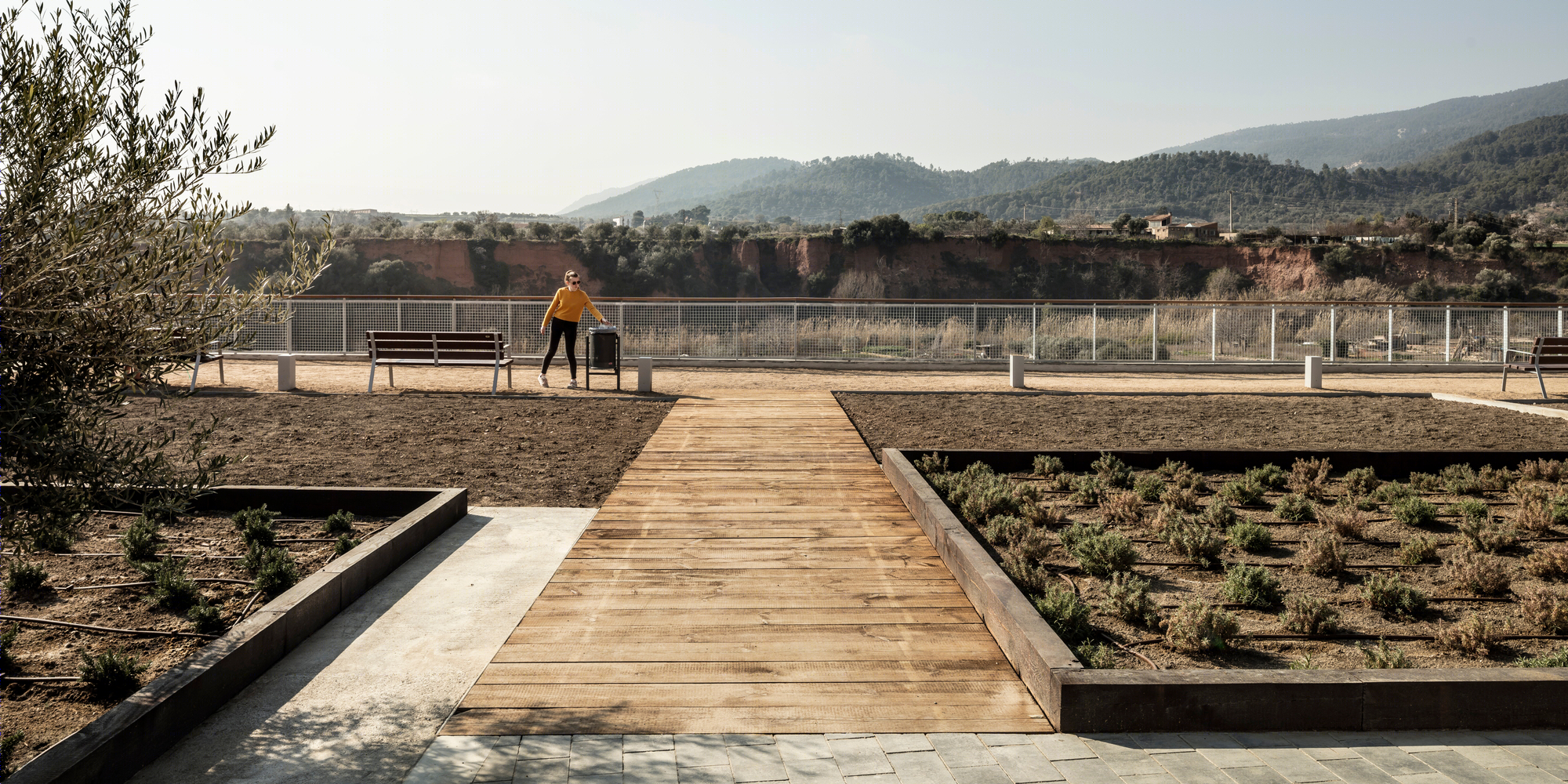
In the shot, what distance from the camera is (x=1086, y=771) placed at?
2861mm

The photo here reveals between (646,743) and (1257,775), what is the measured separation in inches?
69.3

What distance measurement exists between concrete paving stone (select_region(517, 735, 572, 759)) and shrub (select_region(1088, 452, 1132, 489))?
505cm

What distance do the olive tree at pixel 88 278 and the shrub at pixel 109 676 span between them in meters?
0.42

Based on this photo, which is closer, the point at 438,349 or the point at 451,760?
the point at 451,760

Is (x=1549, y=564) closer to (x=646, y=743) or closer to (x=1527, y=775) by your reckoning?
(x=1527, y=775)

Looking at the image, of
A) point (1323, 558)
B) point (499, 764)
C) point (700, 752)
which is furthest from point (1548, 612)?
point (499, 764)

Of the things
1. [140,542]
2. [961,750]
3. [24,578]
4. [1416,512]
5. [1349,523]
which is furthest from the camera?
[1416,512]

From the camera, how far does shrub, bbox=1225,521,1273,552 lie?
17.5 feet

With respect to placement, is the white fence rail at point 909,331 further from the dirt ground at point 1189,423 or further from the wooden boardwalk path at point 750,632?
the wooden boardwalk path at point 750,632

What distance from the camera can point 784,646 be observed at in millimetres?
3842

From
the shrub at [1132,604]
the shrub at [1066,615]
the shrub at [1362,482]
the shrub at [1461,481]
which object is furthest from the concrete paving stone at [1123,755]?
the shrub at [1461,481]

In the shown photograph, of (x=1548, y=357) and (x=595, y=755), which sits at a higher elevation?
(x=1548, y=357)

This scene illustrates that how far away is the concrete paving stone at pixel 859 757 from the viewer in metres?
2.84

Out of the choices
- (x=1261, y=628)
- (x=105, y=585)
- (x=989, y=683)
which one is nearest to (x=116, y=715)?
(x=105, y=585)
